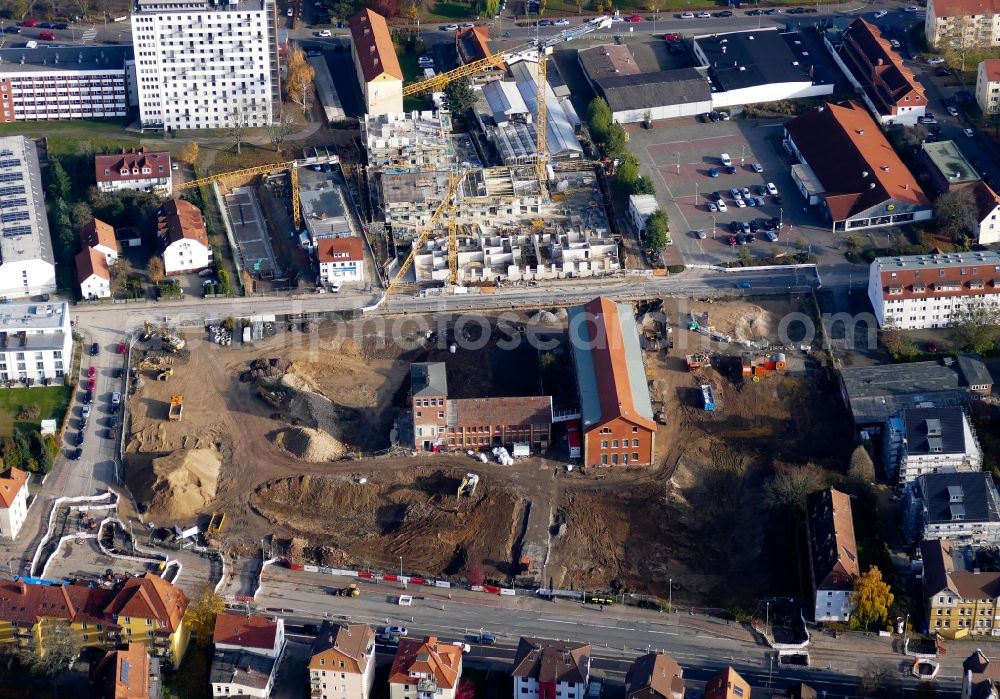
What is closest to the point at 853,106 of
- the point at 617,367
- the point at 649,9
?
the point at 649,9

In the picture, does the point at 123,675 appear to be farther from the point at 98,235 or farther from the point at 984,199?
the point at 984,199

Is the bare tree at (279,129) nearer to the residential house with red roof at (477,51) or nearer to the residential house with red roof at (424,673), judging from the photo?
the residential house with red roof at (477,51)

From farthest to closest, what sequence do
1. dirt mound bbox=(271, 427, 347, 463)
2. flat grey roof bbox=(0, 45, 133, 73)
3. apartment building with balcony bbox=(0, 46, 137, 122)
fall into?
flat grey roof bbox=(0, 45, 133, 73), apartment building with balcony bbox=(0, 46, 137, 122), dirt mound bbox=(271, 427, 347, 463)

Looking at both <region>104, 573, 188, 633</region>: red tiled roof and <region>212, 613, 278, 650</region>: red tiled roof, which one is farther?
<region>104, 573, 188, 633</region>: red tiled roof

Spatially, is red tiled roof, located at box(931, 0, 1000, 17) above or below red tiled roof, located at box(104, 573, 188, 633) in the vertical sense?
above

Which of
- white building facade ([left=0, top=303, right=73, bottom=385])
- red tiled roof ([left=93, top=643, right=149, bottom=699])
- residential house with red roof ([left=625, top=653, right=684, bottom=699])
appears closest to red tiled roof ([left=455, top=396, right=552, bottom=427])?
residential house with red roof ([left=625, top=653, right=684, bottom=699])

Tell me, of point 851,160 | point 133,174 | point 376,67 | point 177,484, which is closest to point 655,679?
point 177,484

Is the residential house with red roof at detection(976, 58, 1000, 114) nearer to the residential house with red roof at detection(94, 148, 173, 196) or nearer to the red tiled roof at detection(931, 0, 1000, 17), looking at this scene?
the red tiled roof at detection(931, 0, 1000, 17)
